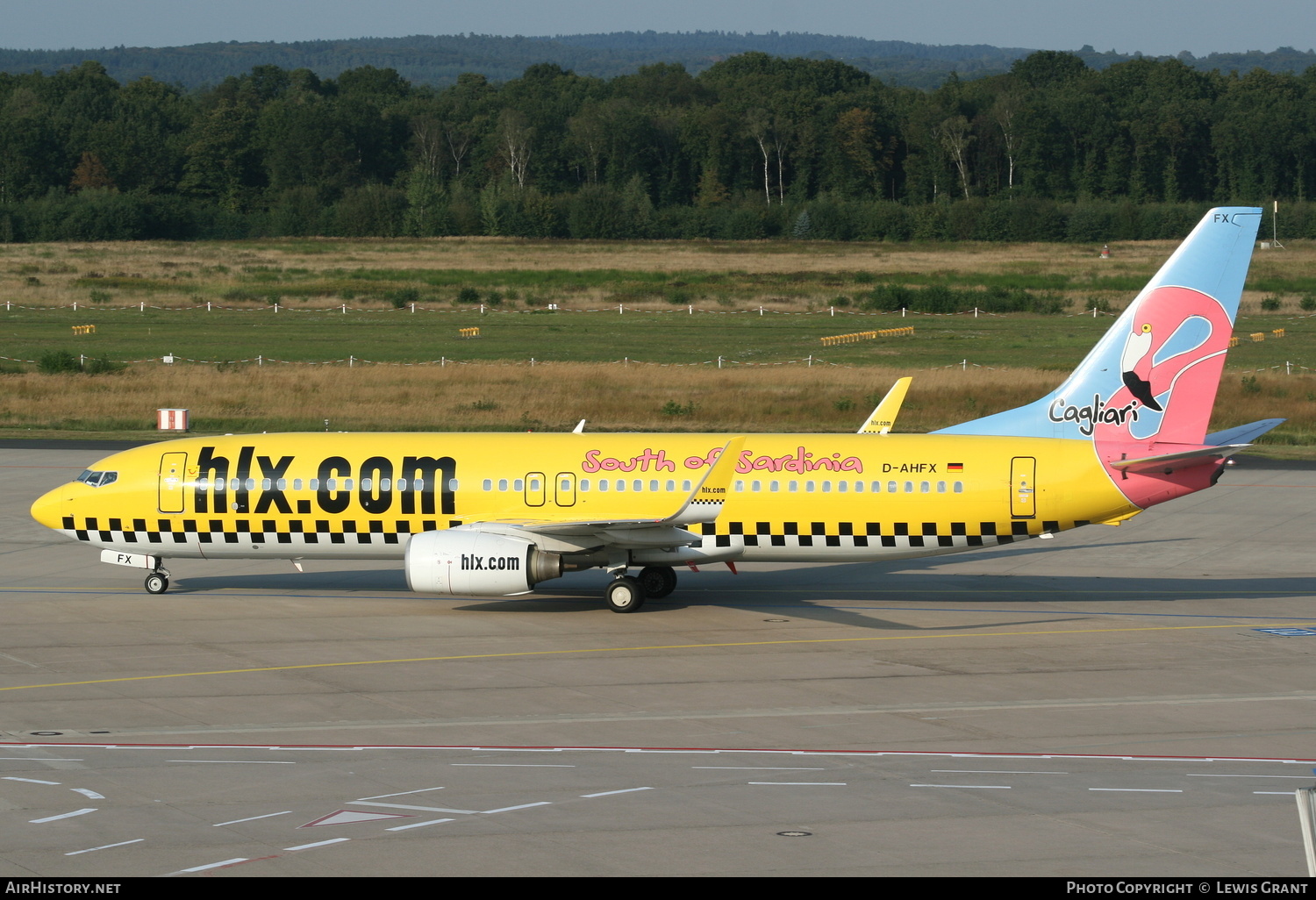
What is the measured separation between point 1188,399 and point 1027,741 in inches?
548

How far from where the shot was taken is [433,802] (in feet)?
70.6

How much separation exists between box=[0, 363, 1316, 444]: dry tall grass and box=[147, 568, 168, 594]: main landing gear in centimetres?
2772

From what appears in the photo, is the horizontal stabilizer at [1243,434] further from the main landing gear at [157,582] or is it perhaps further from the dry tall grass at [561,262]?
the dry tall grass at [561,262]

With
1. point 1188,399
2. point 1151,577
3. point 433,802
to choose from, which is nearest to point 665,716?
point 433,802

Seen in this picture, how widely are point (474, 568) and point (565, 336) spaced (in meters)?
69.2

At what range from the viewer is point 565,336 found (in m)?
102

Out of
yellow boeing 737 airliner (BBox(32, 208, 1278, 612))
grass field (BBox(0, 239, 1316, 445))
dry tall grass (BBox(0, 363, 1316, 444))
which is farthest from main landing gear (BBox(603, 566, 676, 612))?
grass field (BBox(0, 239, 1316, 445))

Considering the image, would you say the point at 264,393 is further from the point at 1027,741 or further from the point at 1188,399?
the point at 1027,741

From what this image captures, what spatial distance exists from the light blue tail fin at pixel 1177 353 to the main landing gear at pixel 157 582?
2319cm

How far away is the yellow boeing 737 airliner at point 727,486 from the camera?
34719mm

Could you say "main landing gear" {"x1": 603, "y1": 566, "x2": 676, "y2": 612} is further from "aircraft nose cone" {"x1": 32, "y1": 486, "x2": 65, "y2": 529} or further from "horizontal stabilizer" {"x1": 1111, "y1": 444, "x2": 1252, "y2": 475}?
"aircraft nose cone" {"x1": 32, "y1": 486, "x2": 65, "y2": 529}

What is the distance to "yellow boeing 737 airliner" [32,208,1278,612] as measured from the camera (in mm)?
34719

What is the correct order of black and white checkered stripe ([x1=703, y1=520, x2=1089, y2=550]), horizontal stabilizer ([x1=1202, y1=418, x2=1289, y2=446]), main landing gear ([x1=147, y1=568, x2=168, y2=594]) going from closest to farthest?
horizontal stabilizer ([x1=1202, y1=418, x2=1289, y2=446]) < black and white checkered stripe ([x1=703, y1=520, x2=1089, y2=550]) < main landing gear ([x1=147, y1=568, x2=168, y2=594])

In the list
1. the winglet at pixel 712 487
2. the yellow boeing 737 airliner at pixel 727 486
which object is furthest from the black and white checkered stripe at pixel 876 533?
the winglet at pixel 712 487
